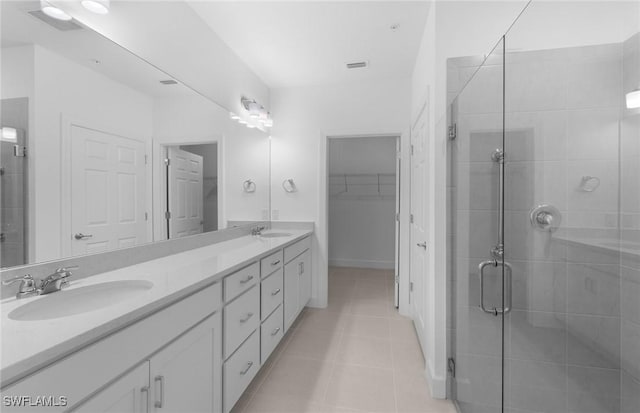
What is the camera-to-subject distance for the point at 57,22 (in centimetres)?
127

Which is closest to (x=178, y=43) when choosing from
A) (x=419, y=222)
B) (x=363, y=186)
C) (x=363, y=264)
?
(x=419, y=222)

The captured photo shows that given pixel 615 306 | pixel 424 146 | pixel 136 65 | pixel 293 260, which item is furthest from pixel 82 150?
pixel 615 306

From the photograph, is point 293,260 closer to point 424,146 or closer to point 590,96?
point 424,146

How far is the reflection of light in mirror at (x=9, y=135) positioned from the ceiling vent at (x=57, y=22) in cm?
52

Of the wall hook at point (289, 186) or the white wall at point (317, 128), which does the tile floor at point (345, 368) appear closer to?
the white wall at point (317, 128)

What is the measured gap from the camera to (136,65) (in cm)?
168

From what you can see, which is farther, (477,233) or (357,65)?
(357,65)

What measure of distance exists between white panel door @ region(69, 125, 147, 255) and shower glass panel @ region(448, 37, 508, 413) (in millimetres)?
1918

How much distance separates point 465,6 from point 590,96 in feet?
3.33

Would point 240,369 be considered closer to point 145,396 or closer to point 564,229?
point 145,396

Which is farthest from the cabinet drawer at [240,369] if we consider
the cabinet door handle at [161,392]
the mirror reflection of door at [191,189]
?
the mirror reflection of door at [191,189]

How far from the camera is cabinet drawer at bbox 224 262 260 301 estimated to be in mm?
1486

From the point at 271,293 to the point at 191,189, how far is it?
101 centimetres

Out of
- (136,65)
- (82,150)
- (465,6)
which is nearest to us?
(82,150)
